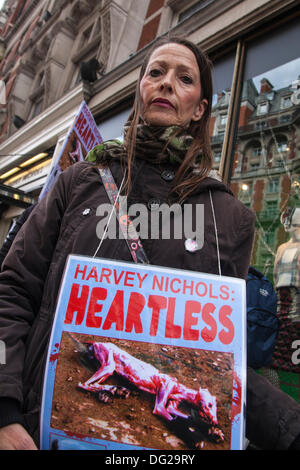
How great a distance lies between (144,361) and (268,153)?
338 centimetres

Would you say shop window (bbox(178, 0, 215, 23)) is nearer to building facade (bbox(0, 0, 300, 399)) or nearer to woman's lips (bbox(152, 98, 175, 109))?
building facade (bbox(0, 0, 300, 399))

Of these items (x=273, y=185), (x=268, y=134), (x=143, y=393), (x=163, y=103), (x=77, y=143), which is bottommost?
(x=143, y=393)

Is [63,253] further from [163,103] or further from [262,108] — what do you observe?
[262,108]

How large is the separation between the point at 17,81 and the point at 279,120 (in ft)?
43.8

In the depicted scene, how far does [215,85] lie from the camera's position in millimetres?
4617

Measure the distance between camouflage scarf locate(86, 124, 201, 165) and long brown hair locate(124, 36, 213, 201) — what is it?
0.03 meters

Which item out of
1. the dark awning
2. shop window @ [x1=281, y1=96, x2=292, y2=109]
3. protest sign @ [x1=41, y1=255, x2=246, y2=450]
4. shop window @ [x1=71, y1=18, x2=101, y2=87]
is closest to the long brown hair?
protest sign @ [x1=41, y1=255, x2=246, y2=450]

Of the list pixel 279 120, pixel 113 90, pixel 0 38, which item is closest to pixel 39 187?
pixel 113 90

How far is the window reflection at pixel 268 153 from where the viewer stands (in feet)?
10.5

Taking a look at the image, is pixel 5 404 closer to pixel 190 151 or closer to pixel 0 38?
pixel 190 151

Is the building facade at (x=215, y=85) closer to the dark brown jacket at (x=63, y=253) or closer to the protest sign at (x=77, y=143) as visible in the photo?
the dark brown jacket at (x=63, y=253)

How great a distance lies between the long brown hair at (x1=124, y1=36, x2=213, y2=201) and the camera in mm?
1195

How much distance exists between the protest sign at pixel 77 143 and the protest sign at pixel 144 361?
2.21 m

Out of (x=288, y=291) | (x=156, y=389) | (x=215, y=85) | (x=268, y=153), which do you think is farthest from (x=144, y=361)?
(x=215, y=85)
